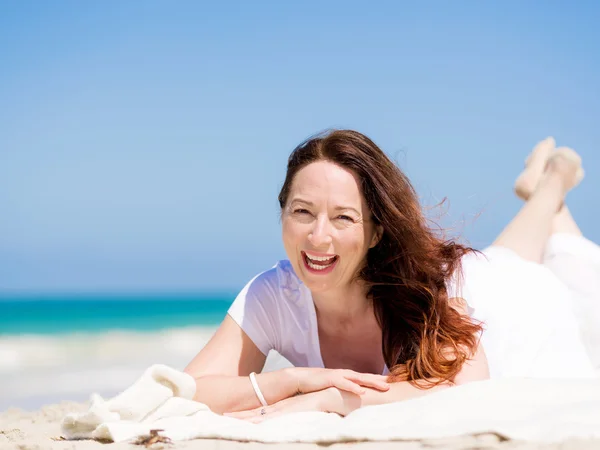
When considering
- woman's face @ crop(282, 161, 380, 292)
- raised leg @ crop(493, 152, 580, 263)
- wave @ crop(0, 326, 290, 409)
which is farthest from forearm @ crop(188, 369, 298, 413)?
wave @ crop(0, 326, 290, 409)

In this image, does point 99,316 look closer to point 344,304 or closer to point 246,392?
point 344,304

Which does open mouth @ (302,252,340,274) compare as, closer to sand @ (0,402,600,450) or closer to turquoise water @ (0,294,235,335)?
sand @ (0,402,600,450)

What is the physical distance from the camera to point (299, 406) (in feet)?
10.1

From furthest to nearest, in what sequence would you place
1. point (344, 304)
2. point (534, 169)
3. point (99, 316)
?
point (99, 316), point (534, 169), point (344, 304)

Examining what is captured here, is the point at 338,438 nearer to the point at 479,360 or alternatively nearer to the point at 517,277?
the point at 479,360

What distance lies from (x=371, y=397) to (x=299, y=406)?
329 mm

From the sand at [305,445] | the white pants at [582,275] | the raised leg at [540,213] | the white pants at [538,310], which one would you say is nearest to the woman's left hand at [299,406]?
the sand at [305,445]

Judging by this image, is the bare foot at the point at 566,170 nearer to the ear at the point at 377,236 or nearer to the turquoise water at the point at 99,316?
the ear at the point at 377,236

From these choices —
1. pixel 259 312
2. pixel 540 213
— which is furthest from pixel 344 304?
pixel 540 213

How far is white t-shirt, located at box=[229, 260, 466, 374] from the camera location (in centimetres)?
387

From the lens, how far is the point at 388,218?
355 centimetres

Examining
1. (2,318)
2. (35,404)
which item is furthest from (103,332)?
(35,404)

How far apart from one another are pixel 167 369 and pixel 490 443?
1384mm

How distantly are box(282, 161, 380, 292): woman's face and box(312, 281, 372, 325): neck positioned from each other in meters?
0.14
